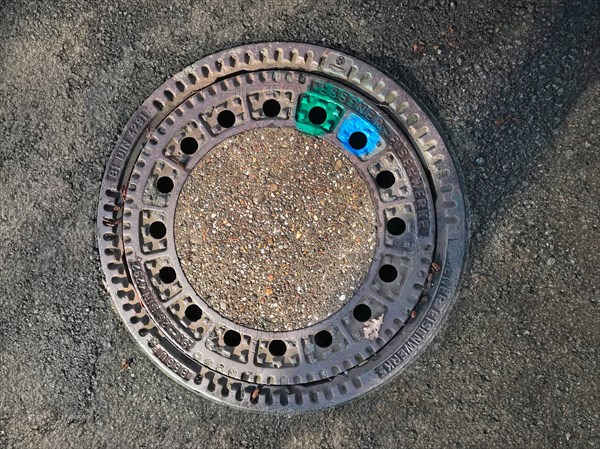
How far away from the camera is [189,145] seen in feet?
6.66

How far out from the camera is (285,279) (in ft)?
6.55

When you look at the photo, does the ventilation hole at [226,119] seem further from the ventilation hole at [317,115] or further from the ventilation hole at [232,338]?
the ventilation hole at [232,338]

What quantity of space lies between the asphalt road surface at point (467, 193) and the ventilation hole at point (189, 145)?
27 cm

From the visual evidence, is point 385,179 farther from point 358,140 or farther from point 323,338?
point 323,338

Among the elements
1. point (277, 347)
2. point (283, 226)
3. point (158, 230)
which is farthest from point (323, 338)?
point (158, 230)

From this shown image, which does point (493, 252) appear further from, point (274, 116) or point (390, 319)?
point (274, 116)

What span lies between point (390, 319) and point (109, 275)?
1203mm

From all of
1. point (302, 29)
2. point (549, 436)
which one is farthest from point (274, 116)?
point (549, 436)

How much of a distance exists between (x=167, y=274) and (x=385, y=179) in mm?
1019

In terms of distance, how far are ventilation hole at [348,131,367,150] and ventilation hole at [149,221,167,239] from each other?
34.5 inches

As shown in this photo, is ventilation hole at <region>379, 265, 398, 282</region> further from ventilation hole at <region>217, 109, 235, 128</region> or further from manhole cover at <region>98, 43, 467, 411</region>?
ventilation hole at <region>217, 109, 235, 128</region>

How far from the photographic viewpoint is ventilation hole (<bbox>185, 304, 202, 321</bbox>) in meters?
2.06

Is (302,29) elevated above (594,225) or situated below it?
above

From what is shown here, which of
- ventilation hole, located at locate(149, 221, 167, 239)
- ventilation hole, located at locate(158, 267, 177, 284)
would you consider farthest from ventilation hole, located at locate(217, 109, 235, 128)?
ventilation hole, located at locate(158, 267, 177, 284)
